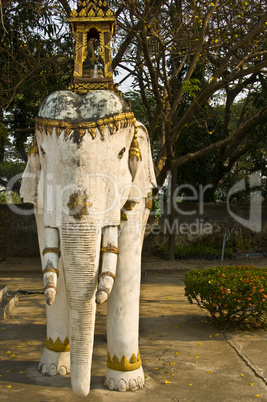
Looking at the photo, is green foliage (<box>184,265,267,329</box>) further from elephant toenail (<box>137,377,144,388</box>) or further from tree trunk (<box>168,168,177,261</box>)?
tree trunk (<box>168,168,177,261</box>)

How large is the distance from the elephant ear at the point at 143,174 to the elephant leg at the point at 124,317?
0.15 meters

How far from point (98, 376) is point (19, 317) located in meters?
2.76

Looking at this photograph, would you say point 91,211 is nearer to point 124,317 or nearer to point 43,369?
point 124,317

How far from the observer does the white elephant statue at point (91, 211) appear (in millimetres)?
3324

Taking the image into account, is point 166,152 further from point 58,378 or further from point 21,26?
point 58,378

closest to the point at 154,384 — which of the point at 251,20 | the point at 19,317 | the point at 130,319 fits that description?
the point at 130,319

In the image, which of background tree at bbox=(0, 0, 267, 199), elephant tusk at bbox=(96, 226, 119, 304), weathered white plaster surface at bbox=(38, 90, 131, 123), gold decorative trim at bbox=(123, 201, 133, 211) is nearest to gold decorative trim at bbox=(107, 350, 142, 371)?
elephant tusk at bbox=(96, 226, 119, 304)

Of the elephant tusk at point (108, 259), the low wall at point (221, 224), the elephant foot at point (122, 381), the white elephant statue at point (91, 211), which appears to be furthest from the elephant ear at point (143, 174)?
the low wall at point (221, 224)

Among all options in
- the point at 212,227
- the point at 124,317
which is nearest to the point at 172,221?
the point at 212,227

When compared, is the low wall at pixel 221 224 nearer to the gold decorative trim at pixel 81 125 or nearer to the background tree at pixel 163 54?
the background tree at pixel 163 54

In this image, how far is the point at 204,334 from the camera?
5996 mm

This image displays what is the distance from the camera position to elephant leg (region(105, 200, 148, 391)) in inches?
163

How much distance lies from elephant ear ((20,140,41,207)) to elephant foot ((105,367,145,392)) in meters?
1.61

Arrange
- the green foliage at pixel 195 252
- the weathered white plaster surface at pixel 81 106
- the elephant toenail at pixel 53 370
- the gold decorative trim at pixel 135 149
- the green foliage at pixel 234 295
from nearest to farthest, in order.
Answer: the weathered white plaster surface at pixel 81 106, the gold decorative trim at pixel 135 149, the elephant toenail at pixel 53 370, the green foliage at pixel 234 295, the green foliage at pixel 195 252
